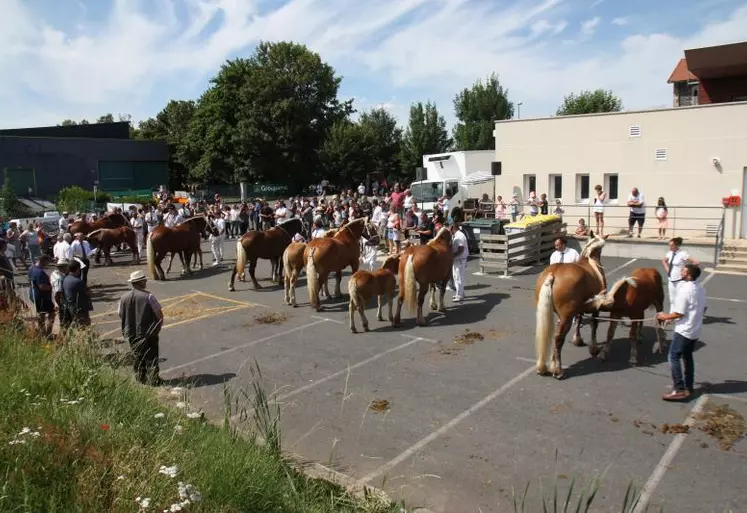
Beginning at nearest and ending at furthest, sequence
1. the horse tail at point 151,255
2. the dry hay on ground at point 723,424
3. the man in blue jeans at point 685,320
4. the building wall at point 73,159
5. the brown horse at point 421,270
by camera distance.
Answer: the dry hay on ground at point 723,424
the man in blue jeans at point 685,320
the brown horse at point 421,270
the horse tail at point 151,255
the building wall at point 73,159

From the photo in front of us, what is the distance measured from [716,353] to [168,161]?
188 ft

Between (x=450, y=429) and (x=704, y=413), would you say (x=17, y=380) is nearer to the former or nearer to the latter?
(x=450, y=429)

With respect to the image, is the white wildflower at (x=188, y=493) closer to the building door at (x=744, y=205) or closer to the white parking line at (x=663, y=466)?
the white parking line at (x=663, y=466)

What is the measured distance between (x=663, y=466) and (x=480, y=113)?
55.9m

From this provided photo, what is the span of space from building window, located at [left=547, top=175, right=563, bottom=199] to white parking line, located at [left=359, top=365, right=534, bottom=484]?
14.6 m

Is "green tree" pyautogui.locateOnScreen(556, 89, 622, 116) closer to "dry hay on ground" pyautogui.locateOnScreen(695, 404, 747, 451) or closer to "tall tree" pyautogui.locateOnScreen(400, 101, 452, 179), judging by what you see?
"tall tree" pyautogui.locateOnScreen(400, 101, 452, 179)

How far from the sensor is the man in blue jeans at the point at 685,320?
7.07 metres

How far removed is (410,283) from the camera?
1071 cm

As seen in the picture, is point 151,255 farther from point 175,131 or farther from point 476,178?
point 175,131

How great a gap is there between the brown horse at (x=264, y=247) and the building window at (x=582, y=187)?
11027 millimetres

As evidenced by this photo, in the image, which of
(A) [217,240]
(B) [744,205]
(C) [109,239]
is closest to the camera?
(B) [744,205]

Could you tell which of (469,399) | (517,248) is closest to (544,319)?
(469,399)

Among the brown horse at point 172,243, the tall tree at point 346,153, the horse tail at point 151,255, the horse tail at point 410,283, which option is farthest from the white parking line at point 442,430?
the tall tree at point 346,153

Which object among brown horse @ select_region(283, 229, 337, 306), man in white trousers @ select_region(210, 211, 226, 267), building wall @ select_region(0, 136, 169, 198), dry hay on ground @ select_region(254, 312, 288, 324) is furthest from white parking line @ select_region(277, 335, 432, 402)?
building wall @ select_region(0, 136, 169, 198)
